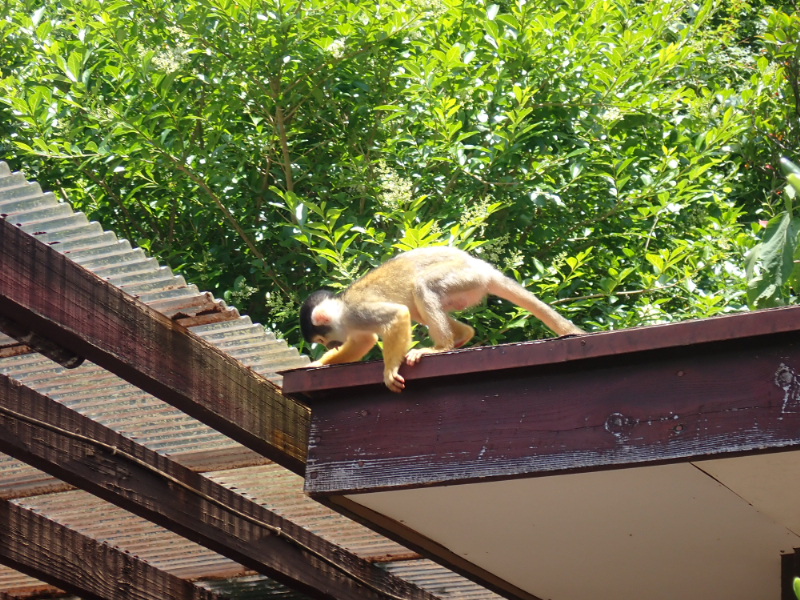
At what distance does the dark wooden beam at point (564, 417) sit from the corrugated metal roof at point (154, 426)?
0.41m

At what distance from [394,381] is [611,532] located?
83 cm

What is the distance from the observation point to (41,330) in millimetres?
2250

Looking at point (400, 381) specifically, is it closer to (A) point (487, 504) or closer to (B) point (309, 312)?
(A) point (487, 504)

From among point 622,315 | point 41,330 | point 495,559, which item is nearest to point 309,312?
point 495,559

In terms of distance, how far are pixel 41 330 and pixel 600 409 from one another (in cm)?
138

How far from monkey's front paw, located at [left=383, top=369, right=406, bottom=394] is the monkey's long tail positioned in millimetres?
976

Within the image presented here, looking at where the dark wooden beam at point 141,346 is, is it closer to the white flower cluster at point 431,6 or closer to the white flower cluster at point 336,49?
the white flower cluster at point 336,49

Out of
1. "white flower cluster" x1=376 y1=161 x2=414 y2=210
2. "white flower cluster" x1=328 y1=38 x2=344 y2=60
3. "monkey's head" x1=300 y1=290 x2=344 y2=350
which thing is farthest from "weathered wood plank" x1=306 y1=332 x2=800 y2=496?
"white flower cluster" x1=328 y1=38 x2=344 y2=60

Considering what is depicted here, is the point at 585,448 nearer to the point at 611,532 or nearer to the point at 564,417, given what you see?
the point at 564,417

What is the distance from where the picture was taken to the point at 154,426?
9.96 feet

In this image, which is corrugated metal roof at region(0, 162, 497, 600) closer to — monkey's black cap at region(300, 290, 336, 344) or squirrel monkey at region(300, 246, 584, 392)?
squirrel monkey at region(300, 246, 584, 392)

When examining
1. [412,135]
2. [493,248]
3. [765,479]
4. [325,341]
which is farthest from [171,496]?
[412,135]

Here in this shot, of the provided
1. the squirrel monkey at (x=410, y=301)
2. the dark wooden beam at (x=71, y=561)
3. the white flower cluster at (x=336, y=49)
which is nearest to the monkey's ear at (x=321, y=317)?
the squirrel monkey at (x=410, y=301)

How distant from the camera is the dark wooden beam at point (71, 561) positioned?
10.7 ft
